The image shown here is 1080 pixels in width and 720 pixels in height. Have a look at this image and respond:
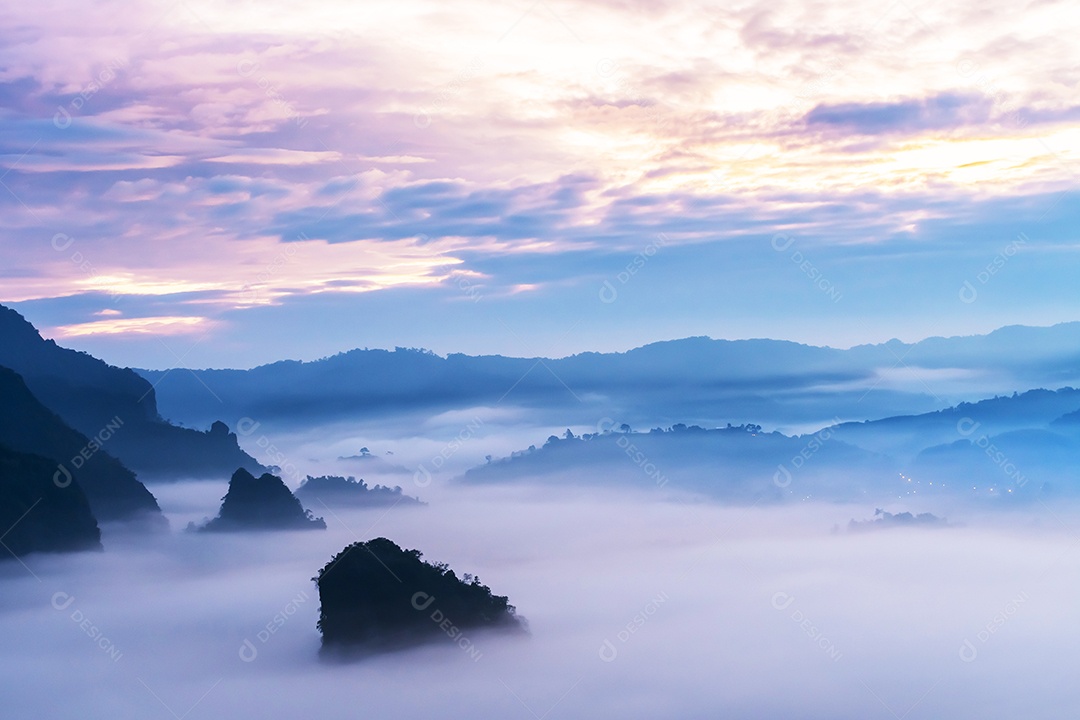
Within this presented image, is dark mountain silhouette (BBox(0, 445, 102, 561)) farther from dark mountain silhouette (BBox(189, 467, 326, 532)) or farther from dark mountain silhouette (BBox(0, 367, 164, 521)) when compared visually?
dark mountain silhouette (BBox(189, 467, 326, 532))

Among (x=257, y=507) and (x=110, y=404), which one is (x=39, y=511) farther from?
(x=110, y=404)

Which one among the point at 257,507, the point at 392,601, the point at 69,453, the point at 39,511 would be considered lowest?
the point at 392,601

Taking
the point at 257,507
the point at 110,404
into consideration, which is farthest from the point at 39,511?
the point at 110,404

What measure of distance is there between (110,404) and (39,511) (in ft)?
209

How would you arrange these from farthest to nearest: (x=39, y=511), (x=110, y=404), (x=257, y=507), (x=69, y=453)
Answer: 1. (x=110, y=404)
2. (x=257, y=507)
3. (x=69, y=453)
4. (x=39, y=511)

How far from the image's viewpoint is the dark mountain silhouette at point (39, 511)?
105 m

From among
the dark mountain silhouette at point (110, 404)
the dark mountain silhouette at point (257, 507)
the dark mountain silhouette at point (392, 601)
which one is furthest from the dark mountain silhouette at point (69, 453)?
the dark mountain silhouette at point (392, 601)

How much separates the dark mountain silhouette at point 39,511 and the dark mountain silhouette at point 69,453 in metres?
2.32

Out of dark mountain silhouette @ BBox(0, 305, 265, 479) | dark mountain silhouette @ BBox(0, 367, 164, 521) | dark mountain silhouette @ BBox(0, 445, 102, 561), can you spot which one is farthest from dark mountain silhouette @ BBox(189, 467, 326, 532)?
dark mountain silhouette @ BBox(0, 305, 265, 479)

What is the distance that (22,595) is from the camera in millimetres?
128625

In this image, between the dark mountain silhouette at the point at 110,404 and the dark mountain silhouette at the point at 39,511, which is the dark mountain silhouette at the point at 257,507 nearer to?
the dark mountain silhouette at the point at 39,511

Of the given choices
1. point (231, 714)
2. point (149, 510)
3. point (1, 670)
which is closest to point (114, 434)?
point (149, 510)

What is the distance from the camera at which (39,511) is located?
362 ft

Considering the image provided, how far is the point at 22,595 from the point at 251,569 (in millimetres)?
32803
